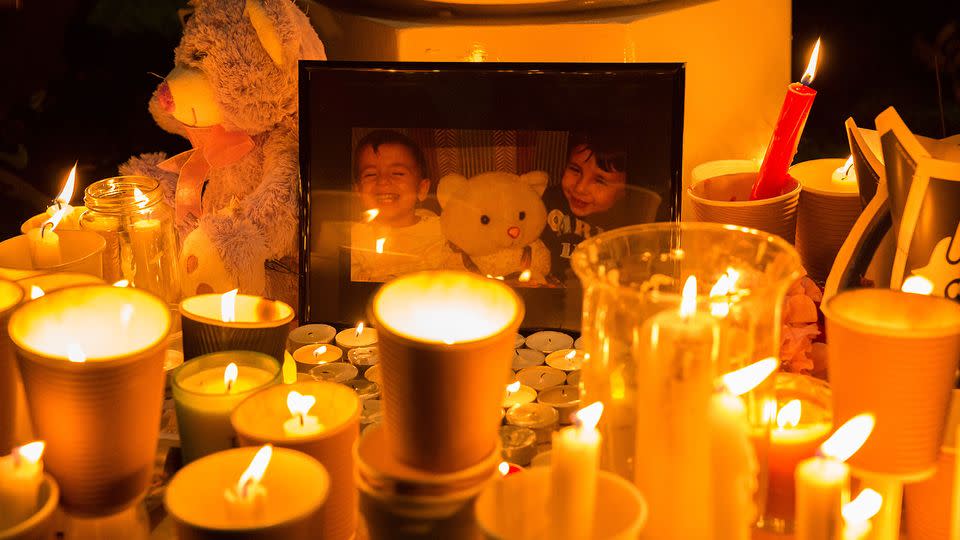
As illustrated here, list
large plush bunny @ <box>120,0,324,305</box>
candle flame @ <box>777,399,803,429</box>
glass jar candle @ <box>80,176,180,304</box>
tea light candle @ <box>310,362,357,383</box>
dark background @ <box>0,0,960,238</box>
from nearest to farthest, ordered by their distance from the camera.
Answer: candle flame @ <box>777,399,803,429</box>, tea light candle @ <box>310,362,357,383</box>, glass jar candle @ <box>80,176,180,304</box>, large plush bunny @ <box>120,0,324,305</box>, dark background @ <box>0,0,960,238</box>


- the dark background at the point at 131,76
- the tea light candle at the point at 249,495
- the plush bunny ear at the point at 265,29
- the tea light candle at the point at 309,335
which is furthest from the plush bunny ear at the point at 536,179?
the dark background at the point at 131,76

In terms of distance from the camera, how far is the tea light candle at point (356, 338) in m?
0.99

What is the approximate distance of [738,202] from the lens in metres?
0.97

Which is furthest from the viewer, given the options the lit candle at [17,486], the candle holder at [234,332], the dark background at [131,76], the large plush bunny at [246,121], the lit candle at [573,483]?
the dark background at [131,76]

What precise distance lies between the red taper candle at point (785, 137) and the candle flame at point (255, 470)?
1.90 ft

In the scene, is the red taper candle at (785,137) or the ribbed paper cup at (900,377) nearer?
the ribbed paper cup at (900,377)

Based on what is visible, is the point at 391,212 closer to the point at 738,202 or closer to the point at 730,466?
the point at 738,202

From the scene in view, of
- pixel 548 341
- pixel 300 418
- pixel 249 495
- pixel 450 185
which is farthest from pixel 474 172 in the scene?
pixel 249 495

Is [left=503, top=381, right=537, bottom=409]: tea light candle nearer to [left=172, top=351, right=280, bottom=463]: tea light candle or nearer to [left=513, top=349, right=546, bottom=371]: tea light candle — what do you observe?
[left=513, top=349, right=546, bottom=371]: tea light candle

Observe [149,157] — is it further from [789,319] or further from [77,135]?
[789,319]

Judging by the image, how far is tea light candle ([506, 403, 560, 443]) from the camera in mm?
859

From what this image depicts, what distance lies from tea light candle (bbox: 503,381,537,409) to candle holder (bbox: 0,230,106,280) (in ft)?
1.30

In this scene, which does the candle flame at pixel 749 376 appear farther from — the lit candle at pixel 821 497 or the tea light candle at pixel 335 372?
the tea light candle at pixel 335 372

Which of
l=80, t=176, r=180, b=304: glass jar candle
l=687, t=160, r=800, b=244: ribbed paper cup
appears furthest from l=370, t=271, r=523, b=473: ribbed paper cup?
l=80, t=176, r=180, b=304: glass jar candle
